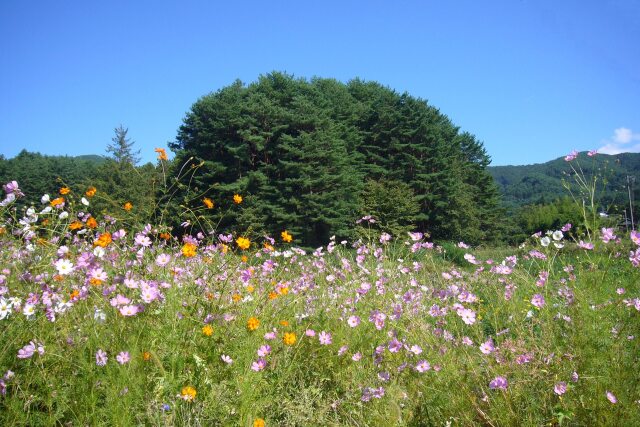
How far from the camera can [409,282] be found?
337 cm

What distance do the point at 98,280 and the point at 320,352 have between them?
54.8 inches

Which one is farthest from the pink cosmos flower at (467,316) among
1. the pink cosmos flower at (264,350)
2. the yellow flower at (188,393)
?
the yellow flower at (188,393)

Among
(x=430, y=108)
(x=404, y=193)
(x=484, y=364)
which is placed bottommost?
(x=484, y=364)

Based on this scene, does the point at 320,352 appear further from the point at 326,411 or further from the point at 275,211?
the point at 275,211

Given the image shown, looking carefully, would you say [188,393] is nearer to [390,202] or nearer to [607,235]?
[607,235]

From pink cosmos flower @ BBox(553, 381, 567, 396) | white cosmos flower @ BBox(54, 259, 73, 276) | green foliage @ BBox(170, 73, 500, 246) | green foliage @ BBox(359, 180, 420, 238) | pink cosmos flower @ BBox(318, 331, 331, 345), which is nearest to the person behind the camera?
pink cosmos flower @ BBox(553, 381, 567, 396)

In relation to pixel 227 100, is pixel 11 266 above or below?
below

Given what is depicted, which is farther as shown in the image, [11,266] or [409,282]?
[409,282]

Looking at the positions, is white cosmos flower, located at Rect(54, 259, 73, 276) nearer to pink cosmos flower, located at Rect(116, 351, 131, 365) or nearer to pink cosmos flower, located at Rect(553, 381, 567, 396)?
pink cosmos flower, located at Rect(116, 351, 131, 365)

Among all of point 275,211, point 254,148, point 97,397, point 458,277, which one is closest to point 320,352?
point 97,397

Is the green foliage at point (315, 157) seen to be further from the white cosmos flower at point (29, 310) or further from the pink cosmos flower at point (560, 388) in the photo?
the pink cosmos flower at point (560, 388)

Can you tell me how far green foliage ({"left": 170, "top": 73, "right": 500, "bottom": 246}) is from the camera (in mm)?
23703

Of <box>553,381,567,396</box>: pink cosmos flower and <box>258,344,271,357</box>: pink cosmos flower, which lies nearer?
<box>553,381,567,396</box>: pink cosmos flower

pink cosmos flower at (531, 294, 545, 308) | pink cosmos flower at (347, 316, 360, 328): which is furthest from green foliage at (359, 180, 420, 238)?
pink cosmos flower at (531, 294, 545, 308)
